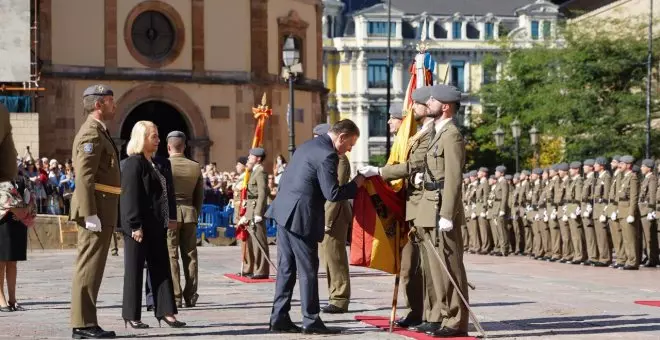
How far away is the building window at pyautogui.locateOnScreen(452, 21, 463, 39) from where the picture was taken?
117250 millimetres

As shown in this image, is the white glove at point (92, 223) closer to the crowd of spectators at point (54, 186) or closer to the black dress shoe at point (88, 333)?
the black dress shoe at point (88, 333)

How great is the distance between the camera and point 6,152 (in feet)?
41.6

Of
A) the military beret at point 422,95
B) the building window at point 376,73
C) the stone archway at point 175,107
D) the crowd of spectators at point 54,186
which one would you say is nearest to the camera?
the military beret at point 422,95

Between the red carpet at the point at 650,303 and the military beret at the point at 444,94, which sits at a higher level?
the military beret at the point at 444,94

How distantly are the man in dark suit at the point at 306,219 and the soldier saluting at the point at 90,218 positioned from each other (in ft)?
5.25

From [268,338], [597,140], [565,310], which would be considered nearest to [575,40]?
[597,140]

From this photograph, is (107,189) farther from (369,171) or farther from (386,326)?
(386,326)

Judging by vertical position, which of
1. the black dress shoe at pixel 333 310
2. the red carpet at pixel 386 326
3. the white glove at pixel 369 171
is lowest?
the black dress shoe at pixel 333 310

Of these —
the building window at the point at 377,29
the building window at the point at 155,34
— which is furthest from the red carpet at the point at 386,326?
the building window at the point at 377,29

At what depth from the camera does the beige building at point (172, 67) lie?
4591 centimetres

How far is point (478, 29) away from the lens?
118m

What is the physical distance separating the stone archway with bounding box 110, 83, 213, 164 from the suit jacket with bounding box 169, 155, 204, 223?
29723 millimetres

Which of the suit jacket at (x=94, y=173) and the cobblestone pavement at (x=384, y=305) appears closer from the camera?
the suit jacket at (x=94, y=173)

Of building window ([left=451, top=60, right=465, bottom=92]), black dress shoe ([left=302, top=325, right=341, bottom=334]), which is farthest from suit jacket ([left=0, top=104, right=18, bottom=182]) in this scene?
building window ([left=451, top=60, right=465, bottom=92])
